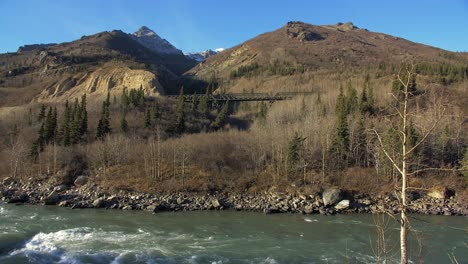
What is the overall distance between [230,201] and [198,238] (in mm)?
15681

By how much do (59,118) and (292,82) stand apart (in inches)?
2829

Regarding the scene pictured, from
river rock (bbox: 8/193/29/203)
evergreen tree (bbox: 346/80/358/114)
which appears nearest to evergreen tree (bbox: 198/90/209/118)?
evergreen tree (bbox: 346/80/358/114)

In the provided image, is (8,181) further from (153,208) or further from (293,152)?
(293,152)

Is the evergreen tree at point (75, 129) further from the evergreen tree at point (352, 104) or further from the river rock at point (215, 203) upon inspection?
the evergreen tree at point (352, 104)

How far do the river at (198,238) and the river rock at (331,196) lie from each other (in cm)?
448

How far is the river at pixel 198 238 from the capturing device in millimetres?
21641

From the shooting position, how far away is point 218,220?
33312 millimetres

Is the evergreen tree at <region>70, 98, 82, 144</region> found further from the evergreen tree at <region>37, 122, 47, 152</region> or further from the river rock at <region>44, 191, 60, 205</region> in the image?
the river rock at <region>44, 191, 60, 205</region>

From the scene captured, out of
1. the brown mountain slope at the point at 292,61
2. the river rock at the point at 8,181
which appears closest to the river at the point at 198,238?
the river rock at the point at 8,181

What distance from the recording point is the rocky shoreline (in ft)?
126

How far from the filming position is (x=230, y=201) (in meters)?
41.9

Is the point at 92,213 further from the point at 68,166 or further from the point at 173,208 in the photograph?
the point at 68,166

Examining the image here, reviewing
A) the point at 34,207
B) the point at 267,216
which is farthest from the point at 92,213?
the point at 267,216

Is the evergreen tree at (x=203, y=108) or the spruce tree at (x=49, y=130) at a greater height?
the evergreen tree at (x=203, y=108)
